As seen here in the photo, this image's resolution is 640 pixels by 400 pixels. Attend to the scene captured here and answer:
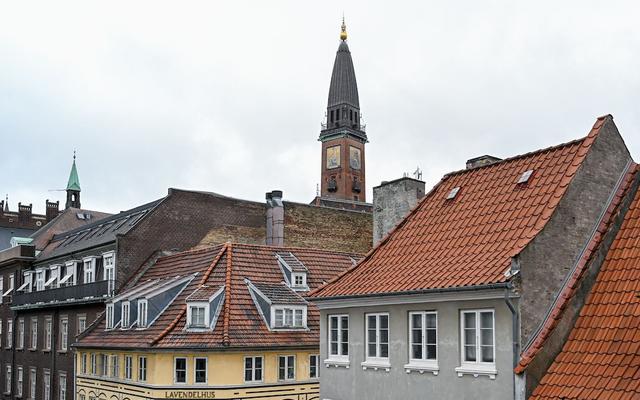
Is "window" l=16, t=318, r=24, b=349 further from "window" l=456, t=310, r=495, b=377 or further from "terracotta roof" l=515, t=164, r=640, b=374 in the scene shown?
"terracotta roof" l=515, t=164, r=640, b=374

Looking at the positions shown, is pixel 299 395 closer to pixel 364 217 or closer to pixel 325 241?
pixel 325 241

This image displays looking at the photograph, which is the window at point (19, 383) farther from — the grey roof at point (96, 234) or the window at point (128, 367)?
the window at point (128, 367)

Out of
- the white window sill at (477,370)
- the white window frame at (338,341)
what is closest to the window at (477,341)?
the white window sill at (477,370)

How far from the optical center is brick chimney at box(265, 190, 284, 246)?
43312 millimetres

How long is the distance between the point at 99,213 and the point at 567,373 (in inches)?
2437

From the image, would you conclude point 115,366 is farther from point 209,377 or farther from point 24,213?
point 24,213

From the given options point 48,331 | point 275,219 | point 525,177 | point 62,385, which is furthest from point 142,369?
point 525,177

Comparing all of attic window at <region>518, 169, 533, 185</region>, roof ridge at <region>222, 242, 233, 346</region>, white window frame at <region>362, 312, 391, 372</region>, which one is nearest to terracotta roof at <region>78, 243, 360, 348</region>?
roof ridge at <region>222, 242, 233, 346</region>

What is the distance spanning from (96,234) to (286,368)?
18041mm

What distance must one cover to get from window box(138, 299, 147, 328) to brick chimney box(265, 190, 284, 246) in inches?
483

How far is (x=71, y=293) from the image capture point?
4053 centimetres

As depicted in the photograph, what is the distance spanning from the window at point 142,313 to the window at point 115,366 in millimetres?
2327

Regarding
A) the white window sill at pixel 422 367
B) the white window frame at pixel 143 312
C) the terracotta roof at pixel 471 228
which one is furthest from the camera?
the white window frame at pixel 143 312

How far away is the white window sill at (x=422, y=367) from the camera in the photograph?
60.1 ft
